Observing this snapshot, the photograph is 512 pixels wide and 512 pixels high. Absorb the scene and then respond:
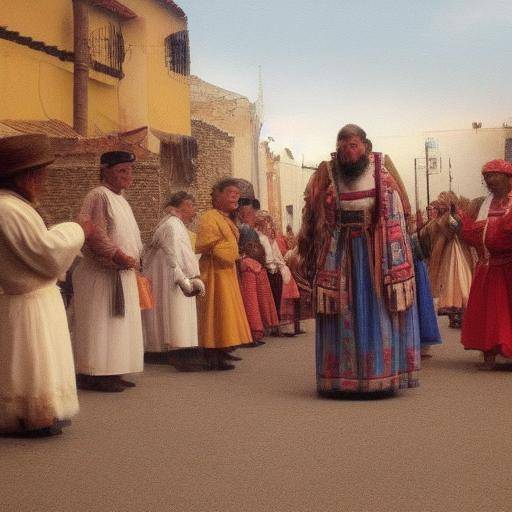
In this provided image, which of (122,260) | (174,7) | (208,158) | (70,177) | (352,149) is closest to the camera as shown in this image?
(352,149)

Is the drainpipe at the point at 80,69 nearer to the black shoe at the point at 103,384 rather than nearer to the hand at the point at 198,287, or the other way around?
the hand at the point at 198,287

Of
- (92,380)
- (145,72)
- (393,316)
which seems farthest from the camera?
(145,72)

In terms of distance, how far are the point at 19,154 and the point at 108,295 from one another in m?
2.46

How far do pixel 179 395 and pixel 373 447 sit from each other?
277cm

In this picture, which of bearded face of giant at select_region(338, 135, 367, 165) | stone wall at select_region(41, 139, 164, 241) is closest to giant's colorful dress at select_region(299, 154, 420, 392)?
bearded face of giant at select_region(338, 135, 367, 165)

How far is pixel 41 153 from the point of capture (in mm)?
6504

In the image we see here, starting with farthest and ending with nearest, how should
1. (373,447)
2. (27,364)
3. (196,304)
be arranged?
(196,304)
(27,364)
(373,447)

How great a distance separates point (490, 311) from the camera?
33.0 feet

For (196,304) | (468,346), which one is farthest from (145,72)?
(468,346)

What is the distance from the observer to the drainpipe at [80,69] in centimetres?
2139

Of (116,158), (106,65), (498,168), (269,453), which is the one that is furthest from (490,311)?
(106,65)

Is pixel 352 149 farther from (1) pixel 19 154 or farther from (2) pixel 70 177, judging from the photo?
(2) pixel 70 177

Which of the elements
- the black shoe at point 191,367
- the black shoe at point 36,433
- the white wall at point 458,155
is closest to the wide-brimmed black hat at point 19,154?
the black shoe at point 36,433

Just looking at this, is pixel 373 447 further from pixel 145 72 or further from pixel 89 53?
pixel 145 72
